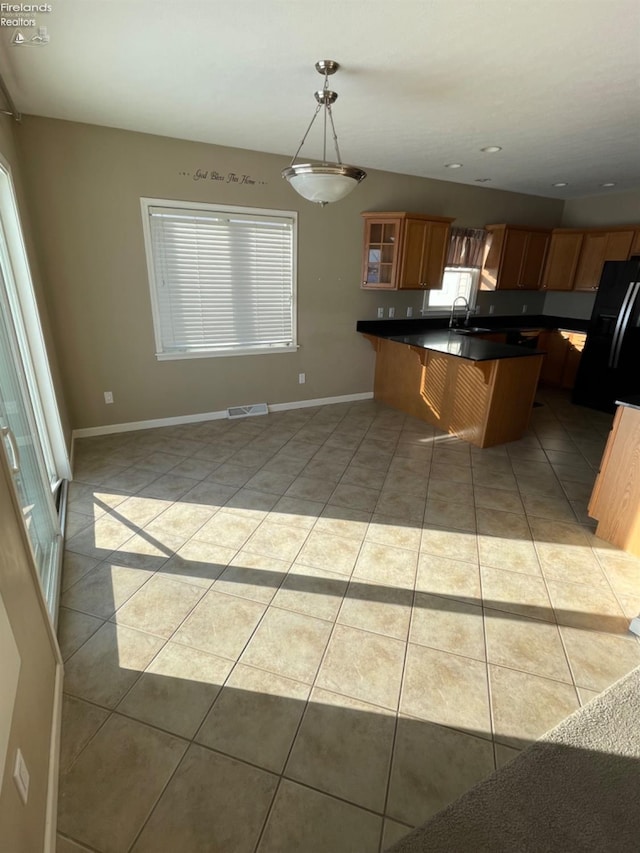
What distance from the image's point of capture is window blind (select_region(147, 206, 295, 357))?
3816 millimetres

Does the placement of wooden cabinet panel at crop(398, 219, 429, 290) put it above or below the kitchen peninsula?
above

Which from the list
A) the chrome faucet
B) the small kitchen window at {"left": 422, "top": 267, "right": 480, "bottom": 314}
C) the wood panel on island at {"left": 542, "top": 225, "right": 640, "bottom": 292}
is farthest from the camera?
the chrome faucet

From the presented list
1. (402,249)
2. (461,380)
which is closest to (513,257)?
(402,249)

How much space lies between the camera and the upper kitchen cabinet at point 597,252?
5172 millimetres

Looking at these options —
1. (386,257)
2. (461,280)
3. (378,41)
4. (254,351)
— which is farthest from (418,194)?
(378,41)

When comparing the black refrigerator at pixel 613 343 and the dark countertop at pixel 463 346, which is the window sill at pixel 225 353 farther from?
the black refrigerator at pixel 613 343

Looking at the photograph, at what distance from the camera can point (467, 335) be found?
5230mm

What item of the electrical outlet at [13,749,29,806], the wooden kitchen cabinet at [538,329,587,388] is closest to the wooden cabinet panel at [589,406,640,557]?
the electrical outlet at [13,749,29,806]

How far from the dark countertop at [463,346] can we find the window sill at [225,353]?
4.15ft

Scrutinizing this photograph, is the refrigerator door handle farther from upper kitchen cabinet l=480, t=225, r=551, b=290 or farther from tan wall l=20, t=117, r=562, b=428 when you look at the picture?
tan wall l=20, t=117, r=562, b=428

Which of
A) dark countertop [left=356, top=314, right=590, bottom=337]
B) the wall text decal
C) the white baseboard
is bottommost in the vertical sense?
the white baseboard

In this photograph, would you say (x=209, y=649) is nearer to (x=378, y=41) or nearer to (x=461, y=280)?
(x=378, y=41)

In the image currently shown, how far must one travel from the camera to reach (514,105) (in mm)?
2650

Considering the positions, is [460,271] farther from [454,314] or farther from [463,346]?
[463,346]
